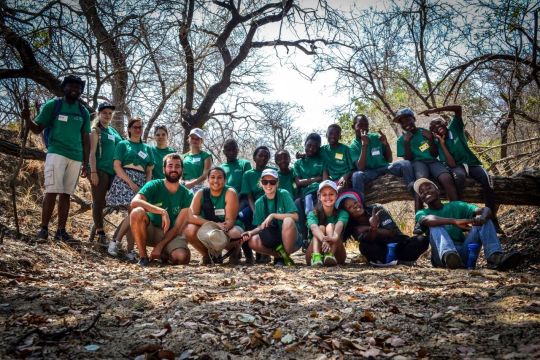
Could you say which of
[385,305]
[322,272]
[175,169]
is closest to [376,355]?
[385,305]

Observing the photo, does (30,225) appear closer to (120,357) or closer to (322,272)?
(322,272)

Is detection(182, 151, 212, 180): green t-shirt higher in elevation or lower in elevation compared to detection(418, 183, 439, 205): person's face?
higher

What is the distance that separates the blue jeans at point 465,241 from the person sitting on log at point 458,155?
0.95 m

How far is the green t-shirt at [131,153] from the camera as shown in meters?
5.98

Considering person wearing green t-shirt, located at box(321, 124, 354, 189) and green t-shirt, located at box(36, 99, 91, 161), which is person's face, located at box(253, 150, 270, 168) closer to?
person wearing green t-shirt, located at box(321, 124, 354, 189)

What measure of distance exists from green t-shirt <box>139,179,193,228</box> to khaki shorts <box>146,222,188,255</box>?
75 millimetres

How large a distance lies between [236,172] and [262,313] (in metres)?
3.83

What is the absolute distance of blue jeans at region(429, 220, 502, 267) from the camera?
462 cm

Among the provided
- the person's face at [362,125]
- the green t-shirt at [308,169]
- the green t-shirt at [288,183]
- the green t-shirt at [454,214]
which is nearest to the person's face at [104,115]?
the green t-shirt at [288,183]

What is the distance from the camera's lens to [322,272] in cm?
449

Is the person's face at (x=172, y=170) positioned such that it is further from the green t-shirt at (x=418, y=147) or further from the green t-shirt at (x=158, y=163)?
the green t-shirt at (x=418, y=147)

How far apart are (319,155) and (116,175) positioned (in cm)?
309

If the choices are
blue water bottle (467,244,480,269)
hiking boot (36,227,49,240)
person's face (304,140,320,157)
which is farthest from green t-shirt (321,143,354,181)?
Answer: hiking boot (36,227,49,240)

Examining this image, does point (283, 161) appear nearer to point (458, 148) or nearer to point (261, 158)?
point (261, 158)
